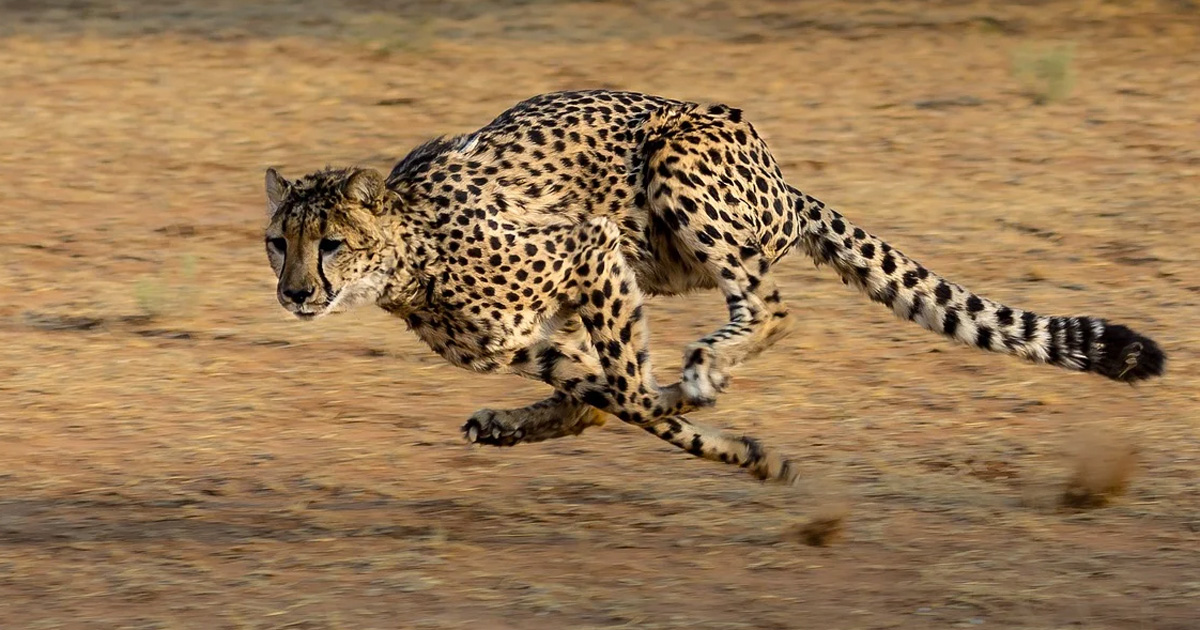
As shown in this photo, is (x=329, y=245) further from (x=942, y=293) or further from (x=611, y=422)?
(x=942, y=293)

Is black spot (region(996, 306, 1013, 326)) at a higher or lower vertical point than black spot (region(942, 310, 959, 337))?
higher

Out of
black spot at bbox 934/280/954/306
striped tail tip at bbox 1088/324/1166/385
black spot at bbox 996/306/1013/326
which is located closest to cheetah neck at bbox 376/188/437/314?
black spot at bbox 934/280/954/306

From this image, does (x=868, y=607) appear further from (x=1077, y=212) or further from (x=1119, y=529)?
(x=1077, y=212)

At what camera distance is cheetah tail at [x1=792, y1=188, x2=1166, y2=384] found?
582cm

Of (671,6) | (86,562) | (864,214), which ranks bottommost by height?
(86,562)

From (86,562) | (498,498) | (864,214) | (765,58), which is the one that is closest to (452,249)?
(498,498)

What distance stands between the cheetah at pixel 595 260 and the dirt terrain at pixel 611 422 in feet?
1.15

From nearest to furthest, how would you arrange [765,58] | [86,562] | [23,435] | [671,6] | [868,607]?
[868,607] → [86,562] → [23,435] → [765,58] → [671,6]

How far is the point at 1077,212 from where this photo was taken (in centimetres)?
903

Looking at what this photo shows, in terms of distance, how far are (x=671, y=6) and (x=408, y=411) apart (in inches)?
290

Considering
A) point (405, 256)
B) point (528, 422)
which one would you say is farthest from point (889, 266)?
point (405, 256)

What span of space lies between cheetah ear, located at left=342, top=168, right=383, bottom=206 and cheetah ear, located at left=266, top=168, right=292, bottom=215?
0.69 ft

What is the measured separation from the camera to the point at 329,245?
5285mm

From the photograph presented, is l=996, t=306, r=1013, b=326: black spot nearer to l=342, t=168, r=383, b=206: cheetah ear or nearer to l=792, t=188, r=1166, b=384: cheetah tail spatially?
l=792, t=188, r=1166, b=384: cheetah tail
